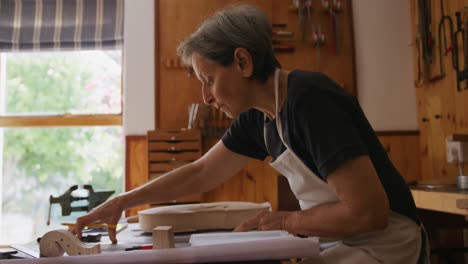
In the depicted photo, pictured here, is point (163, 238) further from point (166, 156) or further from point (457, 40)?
point (457, 40)

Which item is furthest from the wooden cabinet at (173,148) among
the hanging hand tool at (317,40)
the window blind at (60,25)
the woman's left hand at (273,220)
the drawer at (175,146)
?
the woman's left hand at (273,220)

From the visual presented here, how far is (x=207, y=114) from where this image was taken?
329 centimetres

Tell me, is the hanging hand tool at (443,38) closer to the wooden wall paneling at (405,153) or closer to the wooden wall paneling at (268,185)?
the wooden wall paneling at (405,153)

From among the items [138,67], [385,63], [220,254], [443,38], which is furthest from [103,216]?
[385,63]

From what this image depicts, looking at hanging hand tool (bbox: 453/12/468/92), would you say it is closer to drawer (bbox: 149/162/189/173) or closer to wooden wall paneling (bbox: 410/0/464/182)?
wooden wall paneling (bbox: 410/0/464/182)

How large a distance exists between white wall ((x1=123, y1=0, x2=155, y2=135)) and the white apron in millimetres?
2403

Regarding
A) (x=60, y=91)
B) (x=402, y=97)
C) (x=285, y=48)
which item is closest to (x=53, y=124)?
(x=60, y=91)

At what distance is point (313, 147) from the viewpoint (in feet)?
3.12

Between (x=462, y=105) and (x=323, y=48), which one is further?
(x=323, y=48)

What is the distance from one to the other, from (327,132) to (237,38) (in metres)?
0.35

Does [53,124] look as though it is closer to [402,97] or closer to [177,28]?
[177,28]

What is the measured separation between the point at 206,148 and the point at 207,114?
0.84 ft

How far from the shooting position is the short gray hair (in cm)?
113

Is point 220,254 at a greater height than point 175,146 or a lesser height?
lesser
